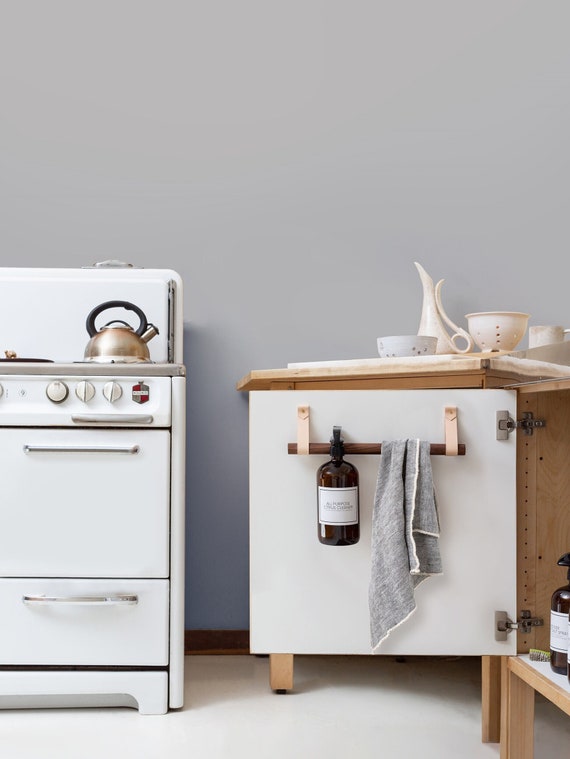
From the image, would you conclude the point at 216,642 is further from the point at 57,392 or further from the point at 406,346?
the point at 406,346

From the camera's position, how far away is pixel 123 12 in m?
2.30

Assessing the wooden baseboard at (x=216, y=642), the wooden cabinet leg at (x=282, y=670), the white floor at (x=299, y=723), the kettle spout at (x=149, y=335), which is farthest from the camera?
the wooden baseboard at (x=216, y=642)

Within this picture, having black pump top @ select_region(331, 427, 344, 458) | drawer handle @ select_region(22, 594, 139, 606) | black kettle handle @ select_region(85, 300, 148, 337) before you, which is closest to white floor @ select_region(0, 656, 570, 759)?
drawer handle @ select_region(22, 594, 139, 606)

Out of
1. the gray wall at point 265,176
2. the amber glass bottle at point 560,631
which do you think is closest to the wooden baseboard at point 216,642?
the gray wall at point 265,176

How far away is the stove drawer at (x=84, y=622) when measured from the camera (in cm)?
163

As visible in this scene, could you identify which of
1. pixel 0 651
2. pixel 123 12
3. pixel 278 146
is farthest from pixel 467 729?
pixel 123 12

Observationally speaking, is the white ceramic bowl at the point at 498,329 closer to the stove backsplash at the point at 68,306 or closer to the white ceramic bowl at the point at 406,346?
the white ceramic bowl at the point at 406,346

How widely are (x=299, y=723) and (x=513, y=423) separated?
33.3 inches

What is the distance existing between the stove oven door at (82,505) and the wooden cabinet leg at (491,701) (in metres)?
0.76

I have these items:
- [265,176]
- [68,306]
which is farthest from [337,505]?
[265,176]

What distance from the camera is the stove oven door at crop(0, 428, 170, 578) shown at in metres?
1.64

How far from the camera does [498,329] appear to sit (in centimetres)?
193

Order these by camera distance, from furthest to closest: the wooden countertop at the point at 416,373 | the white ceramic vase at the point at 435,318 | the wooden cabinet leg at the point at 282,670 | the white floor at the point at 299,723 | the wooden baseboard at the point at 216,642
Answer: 1. the wooden baseboard at the point at 216,642
2. the white ceramic vase at the point at 435,318
3. the wooden cabinet leg at the point at 282,670
4. the wooden countertop at the point at 416,373
5. the white floor at the point at 299,723

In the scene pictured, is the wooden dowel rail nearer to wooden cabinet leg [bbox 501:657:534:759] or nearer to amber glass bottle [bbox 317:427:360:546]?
amber glass bottle [bbox 317:427:360:546]
